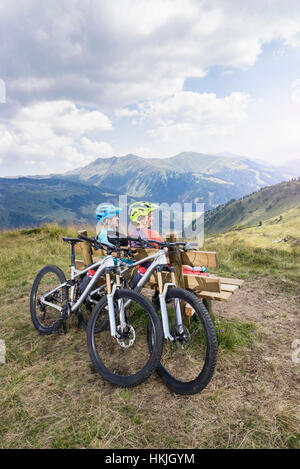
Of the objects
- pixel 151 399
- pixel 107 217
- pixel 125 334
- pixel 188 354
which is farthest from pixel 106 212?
pixel 151 399

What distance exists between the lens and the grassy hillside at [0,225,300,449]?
2602mm

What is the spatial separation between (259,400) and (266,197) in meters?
212

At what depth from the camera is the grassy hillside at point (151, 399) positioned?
2602 mm

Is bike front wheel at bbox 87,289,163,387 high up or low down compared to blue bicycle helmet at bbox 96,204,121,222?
down

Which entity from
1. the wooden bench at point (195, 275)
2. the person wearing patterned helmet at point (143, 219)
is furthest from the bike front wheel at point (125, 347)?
the person wearing patterned helmet at point (143, 219)

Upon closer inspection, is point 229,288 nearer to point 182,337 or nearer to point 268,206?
point 182,337

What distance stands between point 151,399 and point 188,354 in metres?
0.83

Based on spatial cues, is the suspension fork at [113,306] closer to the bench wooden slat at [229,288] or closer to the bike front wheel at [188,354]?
the bike front wheel at [188,354]

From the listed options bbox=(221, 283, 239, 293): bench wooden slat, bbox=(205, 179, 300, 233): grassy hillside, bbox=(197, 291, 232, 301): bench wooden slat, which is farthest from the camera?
bbox=(205, 179, 300, 233): grassy hillside

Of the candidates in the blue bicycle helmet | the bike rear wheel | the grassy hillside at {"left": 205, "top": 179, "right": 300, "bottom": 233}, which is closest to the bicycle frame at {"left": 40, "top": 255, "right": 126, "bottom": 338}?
the bike rear wheel

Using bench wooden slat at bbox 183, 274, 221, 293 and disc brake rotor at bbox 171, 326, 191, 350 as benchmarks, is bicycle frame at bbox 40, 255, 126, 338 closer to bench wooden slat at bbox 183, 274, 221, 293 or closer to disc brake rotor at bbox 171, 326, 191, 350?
disc brake rotor at bbox 171, 326, 191, 350

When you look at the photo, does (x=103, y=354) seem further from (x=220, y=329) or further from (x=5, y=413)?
(x=220, y=329)

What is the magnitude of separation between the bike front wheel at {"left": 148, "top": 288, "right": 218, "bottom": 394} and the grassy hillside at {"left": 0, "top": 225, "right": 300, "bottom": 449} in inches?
5.9
